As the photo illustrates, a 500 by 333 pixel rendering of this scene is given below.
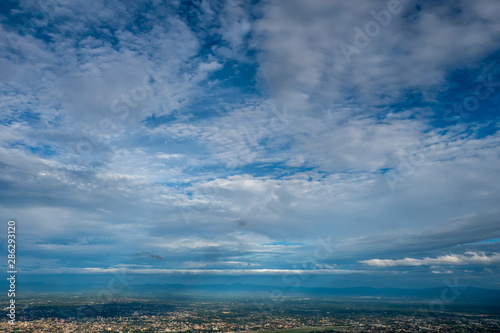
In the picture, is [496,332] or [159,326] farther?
[159,326]

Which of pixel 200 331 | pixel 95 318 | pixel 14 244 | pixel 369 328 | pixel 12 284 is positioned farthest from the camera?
pixel 95 318

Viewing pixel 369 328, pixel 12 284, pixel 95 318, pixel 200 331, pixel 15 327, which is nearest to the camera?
pixel 12 284

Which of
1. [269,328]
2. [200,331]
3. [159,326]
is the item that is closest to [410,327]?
[269,328]

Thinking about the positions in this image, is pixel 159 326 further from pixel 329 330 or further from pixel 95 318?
pixel 329 330

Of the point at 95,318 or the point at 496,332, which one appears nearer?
the point at 496,332

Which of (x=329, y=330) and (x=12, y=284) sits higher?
(x=12, y=284)

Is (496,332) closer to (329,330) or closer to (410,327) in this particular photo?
(410,327)

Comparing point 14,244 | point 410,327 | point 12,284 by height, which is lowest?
point 410,327

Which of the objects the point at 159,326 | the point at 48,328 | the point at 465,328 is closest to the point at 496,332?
the point at 465,328

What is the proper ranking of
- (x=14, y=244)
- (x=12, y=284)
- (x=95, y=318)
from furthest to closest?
(x=95, y=318)
(x=12, y=284)
(x=14, y=244)
